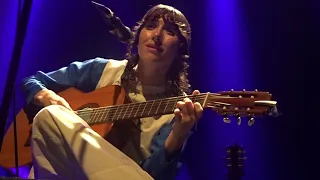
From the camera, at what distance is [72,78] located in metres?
1.86

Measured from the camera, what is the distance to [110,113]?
163 centimetres

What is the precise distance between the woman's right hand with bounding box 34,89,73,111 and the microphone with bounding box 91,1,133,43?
→ 11.7 inches

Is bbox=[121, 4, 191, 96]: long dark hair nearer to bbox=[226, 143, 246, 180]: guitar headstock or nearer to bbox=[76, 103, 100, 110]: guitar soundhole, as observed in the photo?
bbox=[76, 103, 100, 110]: guitar soundhole

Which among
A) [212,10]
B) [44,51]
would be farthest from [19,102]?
[212,10]

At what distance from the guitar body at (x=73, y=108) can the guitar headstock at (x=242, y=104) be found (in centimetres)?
37

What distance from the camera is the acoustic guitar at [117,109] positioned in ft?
4.59

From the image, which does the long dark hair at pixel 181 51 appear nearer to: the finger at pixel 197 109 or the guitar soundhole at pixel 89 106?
the guitar soundhole at pixel 89 106

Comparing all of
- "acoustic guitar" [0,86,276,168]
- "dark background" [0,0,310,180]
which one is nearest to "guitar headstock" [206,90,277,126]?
"acoustic guitar" [0,86,276,168]

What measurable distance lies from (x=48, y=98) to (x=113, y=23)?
13.4 inches

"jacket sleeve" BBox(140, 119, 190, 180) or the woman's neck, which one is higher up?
the woman's neck

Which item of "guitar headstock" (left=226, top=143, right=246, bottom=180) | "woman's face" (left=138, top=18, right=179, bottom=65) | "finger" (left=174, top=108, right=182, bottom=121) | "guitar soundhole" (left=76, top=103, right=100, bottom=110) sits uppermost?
"woman's face" (left=138, top=18, right=179, bottom=65)

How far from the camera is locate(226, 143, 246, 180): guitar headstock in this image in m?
1.72

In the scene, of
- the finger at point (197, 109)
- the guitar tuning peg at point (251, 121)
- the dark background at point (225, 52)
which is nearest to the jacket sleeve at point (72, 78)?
the dark background at point (225, 52)

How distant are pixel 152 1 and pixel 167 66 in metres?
0.66
